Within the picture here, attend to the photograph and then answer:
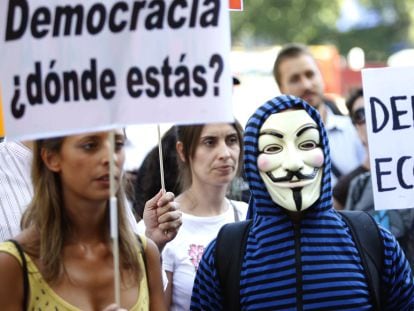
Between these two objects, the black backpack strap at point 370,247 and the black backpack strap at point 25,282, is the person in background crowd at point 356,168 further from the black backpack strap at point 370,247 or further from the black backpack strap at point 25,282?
the black backpack strap at point 25,282

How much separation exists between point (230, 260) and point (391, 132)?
4.47 feet

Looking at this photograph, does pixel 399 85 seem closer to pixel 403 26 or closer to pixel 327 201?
pixel 327 201

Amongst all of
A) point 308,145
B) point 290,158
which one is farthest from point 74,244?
point 308,145

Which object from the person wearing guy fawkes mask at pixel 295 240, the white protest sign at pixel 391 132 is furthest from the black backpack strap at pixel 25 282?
the white protest sign at pixel 391 132

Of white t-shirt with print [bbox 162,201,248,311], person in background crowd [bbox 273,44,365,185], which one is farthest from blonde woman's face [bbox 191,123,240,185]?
person in background crowd [bbox 273,44,365,185]

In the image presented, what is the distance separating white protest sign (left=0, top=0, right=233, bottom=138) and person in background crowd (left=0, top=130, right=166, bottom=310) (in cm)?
11

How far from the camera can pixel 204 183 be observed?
5695mm

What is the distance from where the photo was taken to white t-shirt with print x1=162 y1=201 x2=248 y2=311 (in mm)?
5277

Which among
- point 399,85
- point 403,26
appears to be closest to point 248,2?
point 403,26

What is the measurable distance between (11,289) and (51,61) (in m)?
0.76

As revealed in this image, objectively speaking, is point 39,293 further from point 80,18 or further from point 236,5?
point 236,5

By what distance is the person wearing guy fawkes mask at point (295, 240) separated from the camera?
14.7 feet

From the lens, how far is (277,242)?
15.1 ft

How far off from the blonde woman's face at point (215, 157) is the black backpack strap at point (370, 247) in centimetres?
113
